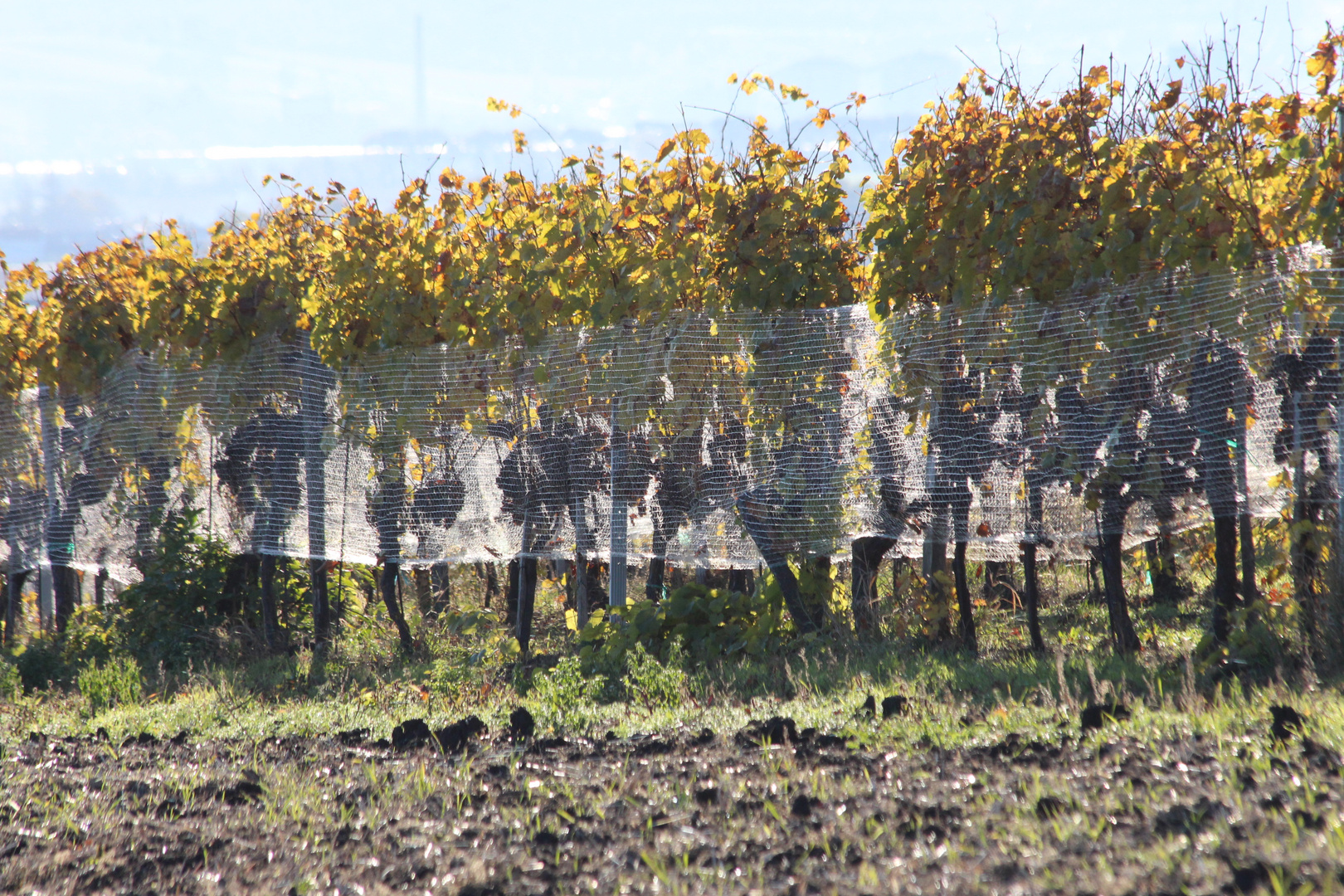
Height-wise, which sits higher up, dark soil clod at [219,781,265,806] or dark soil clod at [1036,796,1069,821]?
dark soil clod at [1036,796,1069,821]

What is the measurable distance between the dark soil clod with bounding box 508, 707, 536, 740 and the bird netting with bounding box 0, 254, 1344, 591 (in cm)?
219

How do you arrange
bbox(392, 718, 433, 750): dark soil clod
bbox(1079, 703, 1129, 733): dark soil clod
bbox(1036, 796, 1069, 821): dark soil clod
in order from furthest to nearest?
bbox(392, 718, 433, 750): dark soil clod
bbox(1079, 703, 1129, 733): dark soil clod
bbox(1036, 796, 1069, 821): dark soil clod

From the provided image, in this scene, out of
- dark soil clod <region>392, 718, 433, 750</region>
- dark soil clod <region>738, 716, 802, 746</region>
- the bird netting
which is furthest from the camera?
the bird netting

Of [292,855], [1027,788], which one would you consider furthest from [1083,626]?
[292,855]

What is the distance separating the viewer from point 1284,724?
327 centimetres

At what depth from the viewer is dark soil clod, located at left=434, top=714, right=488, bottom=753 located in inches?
160

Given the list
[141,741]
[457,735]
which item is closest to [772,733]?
[457,735]

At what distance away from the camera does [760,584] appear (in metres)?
6.70

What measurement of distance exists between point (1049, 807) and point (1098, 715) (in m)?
0.98

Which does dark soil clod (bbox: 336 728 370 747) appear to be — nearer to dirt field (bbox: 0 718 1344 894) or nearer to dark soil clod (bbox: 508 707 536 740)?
dirt field (bbox: 0 718 1344 894)

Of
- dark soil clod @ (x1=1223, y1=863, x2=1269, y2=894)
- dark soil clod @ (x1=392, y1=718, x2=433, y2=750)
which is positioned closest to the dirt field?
dark soil clod @ (x1=1223, y1=863, x2=1269, y2=894)

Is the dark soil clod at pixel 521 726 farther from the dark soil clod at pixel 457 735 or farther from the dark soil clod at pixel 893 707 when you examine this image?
the dark soil clod at pixel 893 707

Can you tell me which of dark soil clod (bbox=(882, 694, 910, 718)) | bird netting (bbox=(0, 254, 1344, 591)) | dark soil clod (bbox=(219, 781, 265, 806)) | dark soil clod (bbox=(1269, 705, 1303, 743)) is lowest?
dark soil clod (bbox=(219, 781, 265, 806))

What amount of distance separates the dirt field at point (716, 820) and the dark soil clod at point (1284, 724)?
0.04 meters
